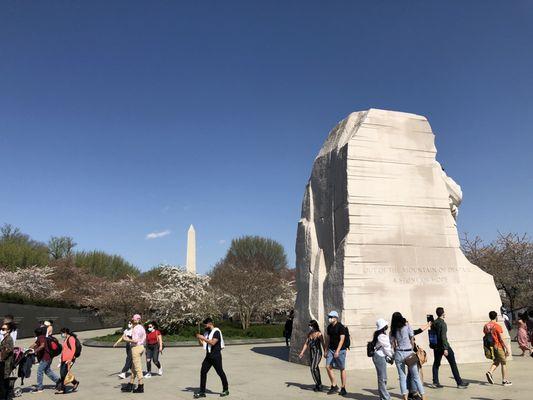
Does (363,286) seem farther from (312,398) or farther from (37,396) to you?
(37,396)

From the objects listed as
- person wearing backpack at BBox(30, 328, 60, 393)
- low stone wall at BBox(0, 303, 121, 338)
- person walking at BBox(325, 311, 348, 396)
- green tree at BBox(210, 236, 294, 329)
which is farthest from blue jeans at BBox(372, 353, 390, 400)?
green tree at BBox(210, 236, 294, 329)

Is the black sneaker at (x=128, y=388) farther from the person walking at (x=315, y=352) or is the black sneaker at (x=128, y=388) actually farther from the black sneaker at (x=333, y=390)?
the black sneaker at (x=333, y=390)

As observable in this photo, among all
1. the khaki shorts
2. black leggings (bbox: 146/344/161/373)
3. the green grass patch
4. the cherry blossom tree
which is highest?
the cherry blossom tree

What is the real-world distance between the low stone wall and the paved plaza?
12418mm

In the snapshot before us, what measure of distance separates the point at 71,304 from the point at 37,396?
34.7m

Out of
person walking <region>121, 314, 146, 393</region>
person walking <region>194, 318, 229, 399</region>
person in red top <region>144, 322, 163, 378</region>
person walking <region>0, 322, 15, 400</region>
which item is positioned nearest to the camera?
person walking <region>0, 322, 15, 400</region>

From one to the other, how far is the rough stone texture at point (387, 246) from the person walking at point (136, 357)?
5.23 m

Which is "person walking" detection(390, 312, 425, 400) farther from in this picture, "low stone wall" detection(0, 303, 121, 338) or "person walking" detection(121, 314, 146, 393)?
"low stone wall" detection(0, 303, 121, 338)

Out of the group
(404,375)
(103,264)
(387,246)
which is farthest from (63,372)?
(103,264)

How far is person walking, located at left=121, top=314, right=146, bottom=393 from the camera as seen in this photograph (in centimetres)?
930

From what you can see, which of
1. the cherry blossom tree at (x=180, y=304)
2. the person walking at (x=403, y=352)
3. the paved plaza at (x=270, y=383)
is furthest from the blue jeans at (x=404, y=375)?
the cherry blossom tree at (x=180, y=304)

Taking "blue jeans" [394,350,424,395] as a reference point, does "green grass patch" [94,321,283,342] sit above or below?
below

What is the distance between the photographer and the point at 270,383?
32.2ft

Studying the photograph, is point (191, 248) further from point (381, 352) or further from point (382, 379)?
point (382, 379)
